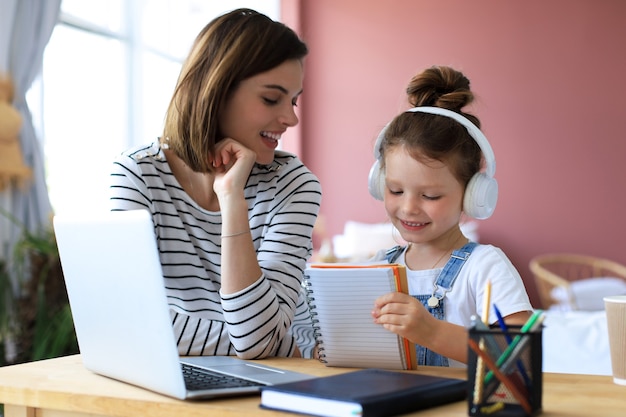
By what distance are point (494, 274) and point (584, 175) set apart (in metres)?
3.86

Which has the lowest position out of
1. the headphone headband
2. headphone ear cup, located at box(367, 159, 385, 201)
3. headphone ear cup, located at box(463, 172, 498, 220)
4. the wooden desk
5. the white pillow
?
the white pillow

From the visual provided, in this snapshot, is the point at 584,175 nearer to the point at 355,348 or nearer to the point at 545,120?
the point at 545,120

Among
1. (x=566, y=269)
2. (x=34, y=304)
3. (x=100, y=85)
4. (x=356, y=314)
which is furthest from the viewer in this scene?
(x=566, y=269)

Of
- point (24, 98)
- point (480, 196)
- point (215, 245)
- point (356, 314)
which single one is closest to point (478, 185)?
point (480, 196)

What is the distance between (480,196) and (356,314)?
1.25ft

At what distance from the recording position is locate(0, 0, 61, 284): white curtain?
3.20m

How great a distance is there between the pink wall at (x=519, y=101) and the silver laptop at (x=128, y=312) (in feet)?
12.1

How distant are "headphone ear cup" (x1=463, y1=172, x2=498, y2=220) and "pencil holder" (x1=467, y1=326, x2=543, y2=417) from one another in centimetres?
57

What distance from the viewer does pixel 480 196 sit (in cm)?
136

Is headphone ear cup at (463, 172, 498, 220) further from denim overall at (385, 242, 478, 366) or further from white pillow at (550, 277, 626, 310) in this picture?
white pillow at (550, 277, 626, 310)

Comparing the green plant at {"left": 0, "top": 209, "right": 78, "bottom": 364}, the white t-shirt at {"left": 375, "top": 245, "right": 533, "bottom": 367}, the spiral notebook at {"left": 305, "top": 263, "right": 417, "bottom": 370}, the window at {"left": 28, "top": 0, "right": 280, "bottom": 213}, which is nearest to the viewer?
the spiral notebook at {"left": 305, "top": 263, "right": 417, "bottom": 370}

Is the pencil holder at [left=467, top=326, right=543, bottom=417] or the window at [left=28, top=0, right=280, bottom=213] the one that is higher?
the window at [left=28, top=0, right=280, bottom=213]

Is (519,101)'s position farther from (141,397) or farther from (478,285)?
(141,397)

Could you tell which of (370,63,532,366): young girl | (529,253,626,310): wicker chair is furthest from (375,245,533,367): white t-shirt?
(529,253,626,310): wicker chair
